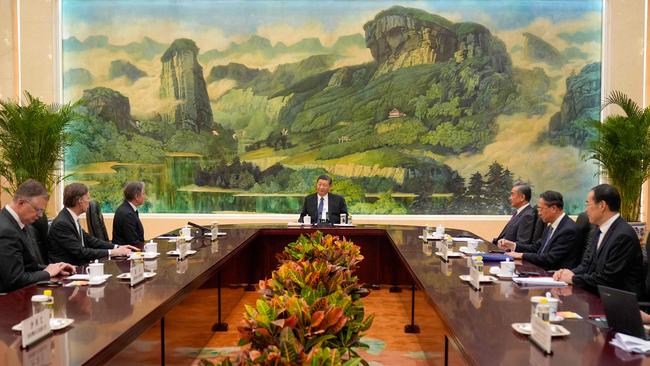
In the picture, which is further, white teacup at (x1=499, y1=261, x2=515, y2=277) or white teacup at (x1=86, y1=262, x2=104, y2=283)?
white teacup at (x1=499, y1=261, x2=515, y2=277)

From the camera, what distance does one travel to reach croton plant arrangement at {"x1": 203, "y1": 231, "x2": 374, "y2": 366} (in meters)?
1.34

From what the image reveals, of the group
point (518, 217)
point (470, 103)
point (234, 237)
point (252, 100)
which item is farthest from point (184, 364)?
point (470, 103)

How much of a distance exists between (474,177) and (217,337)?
16.0 feet

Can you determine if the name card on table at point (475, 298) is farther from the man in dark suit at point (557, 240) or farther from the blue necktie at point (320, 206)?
the blue necktie at point (320, 206)

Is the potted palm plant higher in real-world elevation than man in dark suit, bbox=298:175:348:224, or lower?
higher

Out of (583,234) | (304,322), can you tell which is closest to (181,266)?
(304,322)

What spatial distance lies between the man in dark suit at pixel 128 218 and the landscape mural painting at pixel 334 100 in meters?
3.11

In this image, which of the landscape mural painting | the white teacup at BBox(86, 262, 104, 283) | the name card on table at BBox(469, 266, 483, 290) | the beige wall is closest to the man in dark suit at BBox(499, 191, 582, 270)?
the name card on table at BBox(469, 266, 483, 290)

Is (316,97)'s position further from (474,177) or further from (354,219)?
(474,177)

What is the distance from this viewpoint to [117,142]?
328 inches

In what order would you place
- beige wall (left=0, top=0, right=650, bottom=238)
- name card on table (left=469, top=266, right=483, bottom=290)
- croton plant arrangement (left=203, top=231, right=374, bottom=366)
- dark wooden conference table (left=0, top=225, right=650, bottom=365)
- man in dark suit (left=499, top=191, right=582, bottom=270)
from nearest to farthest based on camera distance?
1. croton plant arrangement (left=203, top=231, right=374, bottom=366)
2. dark wooden conference table (left=0, top=225, right=650, bottom=365)
3. name card on table (left=469, top=266, right=483, bottom=290)
4. man in dark suit (left=499, top=191, right=582, bottom=270)
5. beige wall (left=0, top=0, right=650, bottom=238)

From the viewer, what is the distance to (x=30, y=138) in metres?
6.31

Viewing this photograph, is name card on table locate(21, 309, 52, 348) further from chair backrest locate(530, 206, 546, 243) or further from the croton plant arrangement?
chair backrest locate(530, 206, 546, 243)

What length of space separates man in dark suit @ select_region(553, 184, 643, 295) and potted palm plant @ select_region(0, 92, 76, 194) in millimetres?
5435
